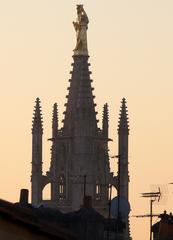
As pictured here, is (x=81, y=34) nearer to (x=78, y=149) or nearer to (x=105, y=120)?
(x=105, y=120)

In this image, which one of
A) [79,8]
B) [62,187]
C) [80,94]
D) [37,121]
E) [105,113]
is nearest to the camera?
[80,94]

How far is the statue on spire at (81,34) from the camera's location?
488 feet

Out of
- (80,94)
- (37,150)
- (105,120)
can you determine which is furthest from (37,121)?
(105,120)

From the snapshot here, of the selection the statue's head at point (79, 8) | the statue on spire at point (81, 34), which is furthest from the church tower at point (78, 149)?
the statue's head at point (79, 8)

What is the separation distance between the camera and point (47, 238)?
822 inches

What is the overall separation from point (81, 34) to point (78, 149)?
1155cm

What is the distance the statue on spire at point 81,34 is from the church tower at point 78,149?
1.71 m

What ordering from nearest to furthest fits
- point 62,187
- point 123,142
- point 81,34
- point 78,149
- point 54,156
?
point 78,149 → point 123,142 → point 54,156 → point 62,187 → point 81,34

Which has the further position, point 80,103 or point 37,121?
point 37,121

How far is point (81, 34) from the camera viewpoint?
489ft

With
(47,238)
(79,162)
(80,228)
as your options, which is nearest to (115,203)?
(80,228)

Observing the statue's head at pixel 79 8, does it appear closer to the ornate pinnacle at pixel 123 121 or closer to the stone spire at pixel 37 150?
the stone spire at pixel 37 150

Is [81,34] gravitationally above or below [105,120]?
above

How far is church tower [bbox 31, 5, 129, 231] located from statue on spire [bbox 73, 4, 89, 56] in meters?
1.71
